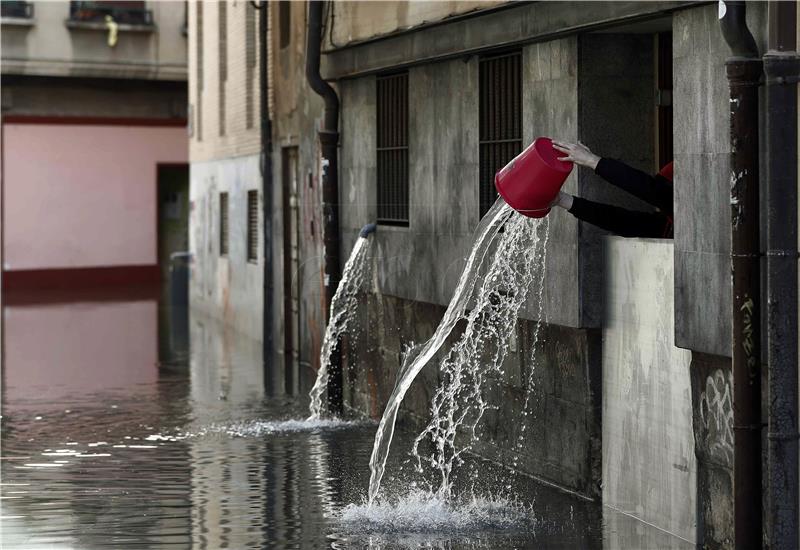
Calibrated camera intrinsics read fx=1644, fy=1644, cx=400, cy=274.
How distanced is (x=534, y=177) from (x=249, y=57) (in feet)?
45.2

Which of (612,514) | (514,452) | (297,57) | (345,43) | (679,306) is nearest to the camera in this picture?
(679,306)

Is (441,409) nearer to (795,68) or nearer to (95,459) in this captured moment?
(95,459)

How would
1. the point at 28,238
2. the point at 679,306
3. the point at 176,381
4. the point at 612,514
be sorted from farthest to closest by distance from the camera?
the point at 28,238
the point at 176,381
the point at 612,514
the point at 679,306

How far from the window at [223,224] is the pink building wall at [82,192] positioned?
10983mm

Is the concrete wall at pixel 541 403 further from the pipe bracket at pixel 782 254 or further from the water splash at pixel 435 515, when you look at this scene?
the pipe bracket at pixel 782 254

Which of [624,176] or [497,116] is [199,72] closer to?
[497,116]

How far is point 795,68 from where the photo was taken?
7219 millimetres

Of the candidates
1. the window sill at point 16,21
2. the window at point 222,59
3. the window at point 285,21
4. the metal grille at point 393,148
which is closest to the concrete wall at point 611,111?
the metal grille at point 393,148

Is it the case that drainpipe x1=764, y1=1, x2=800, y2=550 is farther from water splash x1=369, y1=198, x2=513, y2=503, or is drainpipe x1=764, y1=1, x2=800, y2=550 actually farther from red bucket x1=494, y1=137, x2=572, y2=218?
water splash x1=369, y1=198, x2=513, y2=503

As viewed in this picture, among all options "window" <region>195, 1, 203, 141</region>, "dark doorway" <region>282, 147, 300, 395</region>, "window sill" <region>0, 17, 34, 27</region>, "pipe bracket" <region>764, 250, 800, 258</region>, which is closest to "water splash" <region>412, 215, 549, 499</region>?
"pipe bracket" <region>764, 250, 800, 258</region>

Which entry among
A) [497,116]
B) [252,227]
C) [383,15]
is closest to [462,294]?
[497,116]

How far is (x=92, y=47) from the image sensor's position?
33562 millimetres

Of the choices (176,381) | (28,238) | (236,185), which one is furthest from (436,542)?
(28,238)

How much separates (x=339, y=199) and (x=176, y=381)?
121 inches
